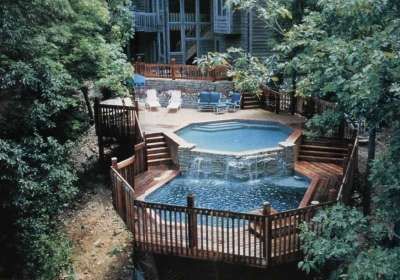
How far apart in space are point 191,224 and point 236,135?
828cm

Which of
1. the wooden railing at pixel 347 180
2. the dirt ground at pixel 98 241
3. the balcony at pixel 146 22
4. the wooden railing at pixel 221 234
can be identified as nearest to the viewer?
the wooden railing at pixel 221 234

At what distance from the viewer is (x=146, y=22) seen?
2509 cm

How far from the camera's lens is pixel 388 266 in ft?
16.8

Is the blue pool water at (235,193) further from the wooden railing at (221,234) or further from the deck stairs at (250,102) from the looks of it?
the deck stairs at (250,102)

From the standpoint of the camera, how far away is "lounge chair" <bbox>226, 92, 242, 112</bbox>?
18594 mm

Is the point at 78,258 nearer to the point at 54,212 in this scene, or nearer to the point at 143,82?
the point at 54,212

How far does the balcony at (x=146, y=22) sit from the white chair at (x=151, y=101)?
7006 mm

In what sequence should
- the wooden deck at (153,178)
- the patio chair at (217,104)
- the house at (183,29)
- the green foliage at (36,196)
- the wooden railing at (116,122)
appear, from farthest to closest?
the house at (183,29), the patio chair at (217,104), the wooden railing at (116,122), the wooden deck at (153,178), the green foliage at (36,196)

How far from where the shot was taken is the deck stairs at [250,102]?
18891 millimetres

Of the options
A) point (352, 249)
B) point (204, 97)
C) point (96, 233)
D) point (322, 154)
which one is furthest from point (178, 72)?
point (352, 249)

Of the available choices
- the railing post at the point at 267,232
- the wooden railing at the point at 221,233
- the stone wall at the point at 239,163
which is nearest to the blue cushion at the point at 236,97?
the stone wall at the point at 239,163

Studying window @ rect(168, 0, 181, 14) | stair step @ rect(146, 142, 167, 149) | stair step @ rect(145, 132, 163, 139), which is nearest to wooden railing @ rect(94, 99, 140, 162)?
stair step @ rect(146, 142, 167, 149)

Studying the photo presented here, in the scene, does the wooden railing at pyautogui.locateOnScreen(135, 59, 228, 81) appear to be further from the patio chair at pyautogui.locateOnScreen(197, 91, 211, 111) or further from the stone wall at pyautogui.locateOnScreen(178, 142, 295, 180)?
the stone wall at pyautogui.locateOnScreen(178, 142, 295, 180)

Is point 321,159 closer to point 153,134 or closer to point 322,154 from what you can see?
point 322,154
